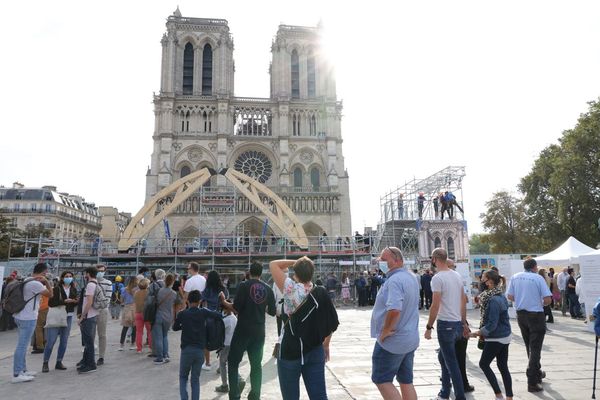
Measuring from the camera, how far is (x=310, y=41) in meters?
44.3

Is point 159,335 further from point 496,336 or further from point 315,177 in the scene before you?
point 315,177

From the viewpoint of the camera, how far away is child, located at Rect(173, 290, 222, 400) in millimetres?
4613

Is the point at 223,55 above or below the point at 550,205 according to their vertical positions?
above

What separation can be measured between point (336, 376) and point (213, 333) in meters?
2.15

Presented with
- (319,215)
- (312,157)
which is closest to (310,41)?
(312,157)

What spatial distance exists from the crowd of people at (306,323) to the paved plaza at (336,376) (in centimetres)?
27

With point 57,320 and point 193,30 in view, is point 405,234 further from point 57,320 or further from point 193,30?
point 193,30

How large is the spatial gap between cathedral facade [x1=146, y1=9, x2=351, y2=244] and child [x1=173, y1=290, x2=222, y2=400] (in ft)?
102

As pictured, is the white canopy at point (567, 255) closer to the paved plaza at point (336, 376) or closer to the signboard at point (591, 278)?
the signboard at point (591, 278)

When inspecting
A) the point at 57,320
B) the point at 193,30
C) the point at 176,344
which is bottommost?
the point at 176,344

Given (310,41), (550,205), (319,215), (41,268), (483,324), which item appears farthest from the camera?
(310,41)

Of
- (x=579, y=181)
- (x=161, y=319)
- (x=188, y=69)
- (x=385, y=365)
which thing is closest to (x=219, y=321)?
(x=385, y=365)

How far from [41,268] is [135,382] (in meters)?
2.28

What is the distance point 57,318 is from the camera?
21.8 ft
